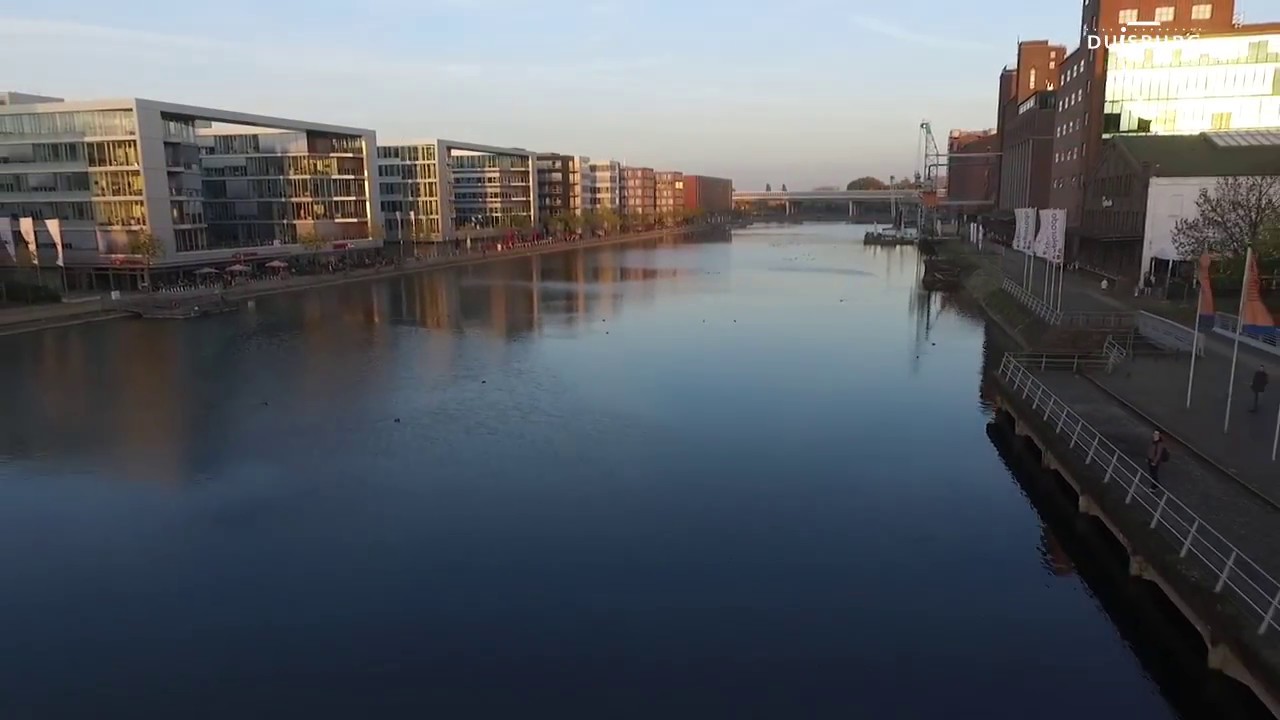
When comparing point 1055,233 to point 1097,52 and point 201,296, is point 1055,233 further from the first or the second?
point 201,296

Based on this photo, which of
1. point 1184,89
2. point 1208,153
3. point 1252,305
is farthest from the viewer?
point 1184,89

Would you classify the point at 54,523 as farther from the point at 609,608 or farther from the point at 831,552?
the point at 831,552

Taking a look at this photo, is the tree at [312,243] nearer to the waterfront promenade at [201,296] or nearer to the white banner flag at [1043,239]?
the waterfront promenade at [201,296]

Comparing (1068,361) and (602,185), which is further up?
(602,185)

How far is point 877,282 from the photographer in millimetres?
53156

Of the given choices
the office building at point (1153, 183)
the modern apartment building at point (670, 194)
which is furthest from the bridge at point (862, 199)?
the office building at point (1153, 183)

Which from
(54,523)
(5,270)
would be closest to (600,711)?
(54,523)

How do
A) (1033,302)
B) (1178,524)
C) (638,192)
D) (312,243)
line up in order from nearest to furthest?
(1178,524)
(1033,302)
(312,243)
(638,192)

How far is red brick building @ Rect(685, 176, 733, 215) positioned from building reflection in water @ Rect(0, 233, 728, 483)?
115 metres

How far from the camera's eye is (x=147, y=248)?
139ft

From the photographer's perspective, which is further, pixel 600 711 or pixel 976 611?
pixel 976 611

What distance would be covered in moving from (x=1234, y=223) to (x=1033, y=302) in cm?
657

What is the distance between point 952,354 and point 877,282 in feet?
83.4

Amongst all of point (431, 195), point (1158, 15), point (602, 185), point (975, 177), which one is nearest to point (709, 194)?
point (602, 185)
